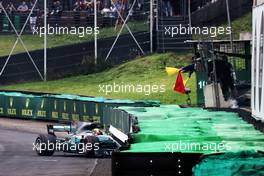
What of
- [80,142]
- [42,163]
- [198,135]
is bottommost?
[42,163]

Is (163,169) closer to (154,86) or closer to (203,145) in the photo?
(203,145)

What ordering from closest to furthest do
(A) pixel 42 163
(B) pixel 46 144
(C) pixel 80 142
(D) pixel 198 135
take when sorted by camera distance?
Answer: (D) pixel 198 135, (A) pixel 42 163, (C) pixel 80 142, (B) pixel 46 144

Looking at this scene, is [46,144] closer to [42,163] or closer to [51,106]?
[42,163]

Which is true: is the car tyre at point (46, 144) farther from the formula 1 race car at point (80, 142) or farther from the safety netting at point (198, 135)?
the safety netting at point (198, 135)

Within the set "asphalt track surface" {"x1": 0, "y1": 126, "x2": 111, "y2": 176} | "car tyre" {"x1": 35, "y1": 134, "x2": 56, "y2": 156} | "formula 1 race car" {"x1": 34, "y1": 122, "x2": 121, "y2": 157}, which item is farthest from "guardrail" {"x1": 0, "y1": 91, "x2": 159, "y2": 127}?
"car tyre" {"x1": 35, "y1": 134, "x2": 56, "y2": 156}

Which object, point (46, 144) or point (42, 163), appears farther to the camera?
point (46, 144)

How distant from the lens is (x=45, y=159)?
2170cm

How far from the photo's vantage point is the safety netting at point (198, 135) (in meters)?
8.22

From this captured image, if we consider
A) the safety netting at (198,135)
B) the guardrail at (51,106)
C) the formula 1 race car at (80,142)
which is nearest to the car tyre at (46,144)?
the formula 1 race car at (80,142)

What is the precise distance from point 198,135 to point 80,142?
41.3 ft

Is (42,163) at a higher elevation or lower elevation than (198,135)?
lower

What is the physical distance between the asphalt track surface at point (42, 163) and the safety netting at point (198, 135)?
14.6 feet

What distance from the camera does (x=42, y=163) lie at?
68.0ft

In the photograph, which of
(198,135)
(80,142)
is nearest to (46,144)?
(80,142)
